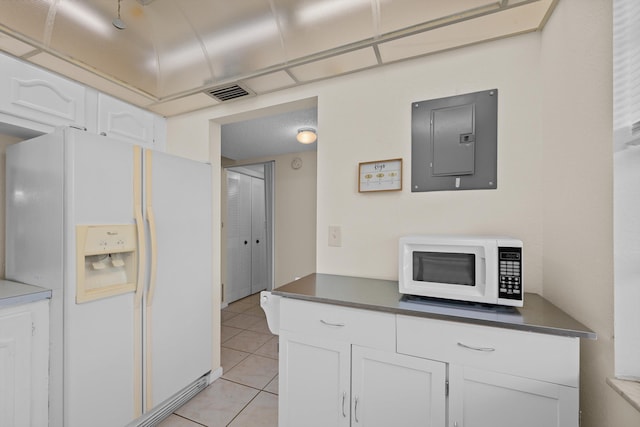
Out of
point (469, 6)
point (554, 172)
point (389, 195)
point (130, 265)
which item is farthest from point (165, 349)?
point (469, 6)

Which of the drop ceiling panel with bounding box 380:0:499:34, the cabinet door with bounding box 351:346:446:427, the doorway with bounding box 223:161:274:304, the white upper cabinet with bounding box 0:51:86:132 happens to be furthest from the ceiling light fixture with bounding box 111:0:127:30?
the doorway with bounding box 223:161:274:304

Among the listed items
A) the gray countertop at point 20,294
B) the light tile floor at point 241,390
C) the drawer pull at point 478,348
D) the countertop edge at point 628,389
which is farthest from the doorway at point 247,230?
the countertop edge at point 628,389

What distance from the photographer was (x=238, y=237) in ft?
14.6

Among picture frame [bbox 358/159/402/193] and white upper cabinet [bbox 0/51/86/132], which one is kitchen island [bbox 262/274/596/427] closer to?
picture frame [bbox 358/159/402/193]

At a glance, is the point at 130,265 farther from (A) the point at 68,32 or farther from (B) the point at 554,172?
(B) the point at 554,172

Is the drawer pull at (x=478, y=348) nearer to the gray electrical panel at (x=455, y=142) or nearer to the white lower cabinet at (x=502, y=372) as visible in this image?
the white lower cabinet at (x=502, y=372)

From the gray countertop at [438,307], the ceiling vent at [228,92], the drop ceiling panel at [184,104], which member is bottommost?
the gray countertop at [438,307]

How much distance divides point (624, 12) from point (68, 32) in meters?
2.45

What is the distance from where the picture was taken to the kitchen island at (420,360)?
92 centimetres

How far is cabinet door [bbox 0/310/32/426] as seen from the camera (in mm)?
1256

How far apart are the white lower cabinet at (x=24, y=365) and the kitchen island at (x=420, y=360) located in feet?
4.02

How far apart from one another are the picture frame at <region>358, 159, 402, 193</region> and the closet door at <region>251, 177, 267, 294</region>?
11.2 feet

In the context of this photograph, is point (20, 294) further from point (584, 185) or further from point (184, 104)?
point (584, 185)

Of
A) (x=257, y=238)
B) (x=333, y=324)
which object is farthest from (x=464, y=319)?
(x=257, y=238)
